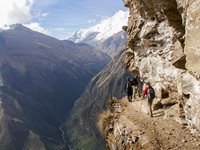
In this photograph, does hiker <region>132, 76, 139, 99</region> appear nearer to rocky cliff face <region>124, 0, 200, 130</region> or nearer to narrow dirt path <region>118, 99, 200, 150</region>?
rocky cliff face <region>124, 0, 200, 130</region>

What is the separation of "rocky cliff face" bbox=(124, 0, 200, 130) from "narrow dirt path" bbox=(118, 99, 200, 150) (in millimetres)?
1147

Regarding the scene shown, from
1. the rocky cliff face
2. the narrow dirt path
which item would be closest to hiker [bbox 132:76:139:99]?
the rocky cliff face

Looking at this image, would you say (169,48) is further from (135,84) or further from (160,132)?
(160,132)

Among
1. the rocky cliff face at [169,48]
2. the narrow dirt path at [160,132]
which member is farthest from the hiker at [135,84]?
the narrow dirt path at [160,132]

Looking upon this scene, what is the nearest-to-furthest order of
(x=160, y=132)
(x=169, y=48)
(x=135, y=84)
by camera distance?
(x=160, y=132) → (x=169, y=48) → (x=135, y=84)

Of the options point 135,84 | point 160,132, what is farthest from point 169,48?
point 160,132

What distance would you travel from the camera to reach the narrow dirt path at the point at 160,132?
1032 inches

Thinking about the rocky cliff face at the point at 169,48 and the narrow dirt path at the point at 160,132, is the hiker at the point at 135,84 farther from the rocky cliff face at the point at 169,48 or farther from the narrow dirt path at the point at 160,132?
the narrow dirt path at the point at 160,132

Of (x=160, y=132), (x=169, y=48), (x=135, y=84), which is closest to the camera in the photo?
(x=160, y=132)

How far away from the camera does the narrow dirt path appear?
26.2 metres

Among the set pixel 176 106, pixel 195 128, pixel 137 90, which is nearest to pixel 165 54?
pixel 176 106

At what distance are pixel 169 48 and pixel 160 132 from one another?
482 inches

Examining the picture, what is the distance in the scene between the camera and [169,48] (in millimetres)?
38625

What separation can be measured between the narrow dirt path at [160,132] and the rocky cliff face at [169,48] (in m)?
1.15
